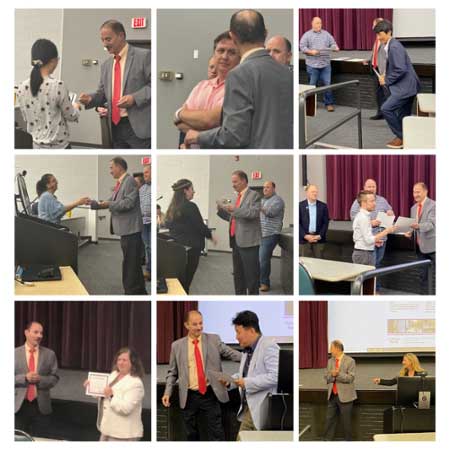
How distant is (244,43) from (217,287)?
50.4 inches

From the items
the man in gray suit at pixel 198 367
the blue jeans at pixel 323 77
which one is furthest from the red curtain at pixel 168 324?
the blue jeans at pixel 323 77

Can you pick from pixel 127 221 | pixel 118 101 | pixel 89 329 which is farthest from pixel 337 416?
pixel 118 101

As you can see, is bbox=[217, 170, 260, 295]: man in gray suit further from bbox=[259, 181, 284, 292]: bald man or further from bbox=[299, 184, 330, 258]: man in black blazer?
bbox=[299, 184, 330, 258]: man in black blazer

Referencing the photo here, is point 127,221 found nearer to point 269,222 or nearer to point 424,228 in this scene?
point 269,222

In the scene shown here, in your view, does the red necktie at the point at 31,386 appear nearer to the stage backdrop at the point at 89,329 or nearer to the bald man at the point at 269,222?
the stage backdrop at the point at 89,329

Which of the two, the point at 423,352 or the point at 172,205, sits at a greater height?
the point at 172,205

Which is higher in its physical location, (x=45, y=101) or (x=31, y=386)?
(x=45, y=101)

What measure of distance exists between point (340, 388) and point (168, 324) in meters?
0.97

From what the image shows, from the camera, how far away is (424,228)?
641 cm

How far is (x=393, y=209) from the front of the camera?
643 centimetres

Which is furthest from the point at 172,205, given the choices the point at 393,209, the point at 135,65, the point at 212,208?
the point at 393,209

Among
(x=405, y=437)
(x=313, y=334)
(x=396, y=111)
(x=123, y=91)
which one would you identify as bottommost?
A: (x=405, y=437)

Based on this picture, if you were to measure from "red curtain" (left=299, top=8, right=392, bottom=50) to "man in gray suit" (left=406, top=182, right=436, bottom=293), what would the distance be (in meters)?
0.83
